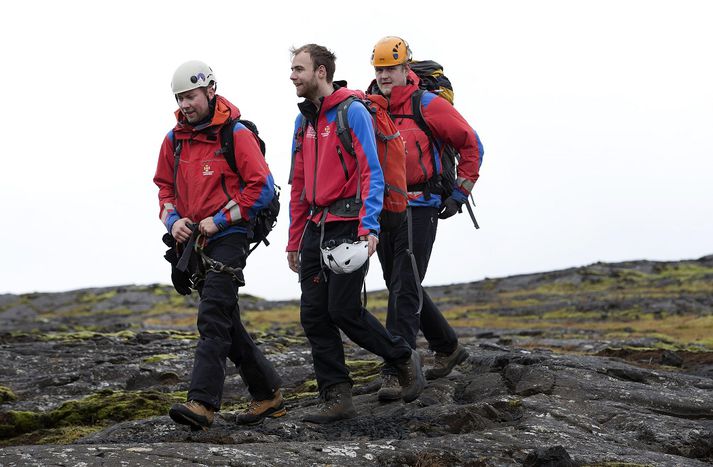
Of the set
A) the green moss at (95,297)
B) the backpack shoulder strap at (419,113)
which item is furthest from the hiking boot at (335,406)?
the green moss at (95,297)

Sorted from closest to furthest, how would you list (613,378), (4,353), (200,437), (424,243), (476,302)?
(200,437) < (424,243) < (613,378) < (4,353) < (476,302)

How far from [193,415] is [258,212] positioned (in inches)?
94.2

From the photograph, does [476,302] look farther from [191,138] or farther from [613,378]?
[191,138]

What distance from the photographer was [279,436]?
10.1 m

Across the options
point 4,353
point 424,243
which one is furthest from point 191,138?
point 4,353

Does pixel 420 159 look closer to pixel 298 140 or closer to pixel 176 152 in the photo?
pixel 298 140

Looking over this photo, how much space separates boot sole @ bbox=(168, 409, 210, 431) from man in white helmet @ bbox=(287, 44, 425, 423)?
1.26 metres

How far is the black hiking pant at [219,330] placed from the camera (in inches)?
403

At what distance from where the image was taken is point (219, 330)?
34.4ft

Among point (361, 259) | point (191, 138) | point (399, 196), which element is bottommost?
point (361, 259)

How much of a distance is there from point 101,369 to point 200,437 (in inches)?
367

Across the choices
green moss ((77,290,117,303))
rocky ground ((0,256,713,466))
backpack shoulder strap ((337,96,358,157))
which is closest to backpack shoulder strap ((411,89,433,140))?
backpack shoulder strap ((337,96,358,157))

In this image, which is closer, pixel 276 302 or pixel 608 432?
pixel 608 432

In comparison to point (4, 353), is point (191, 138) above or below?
above
